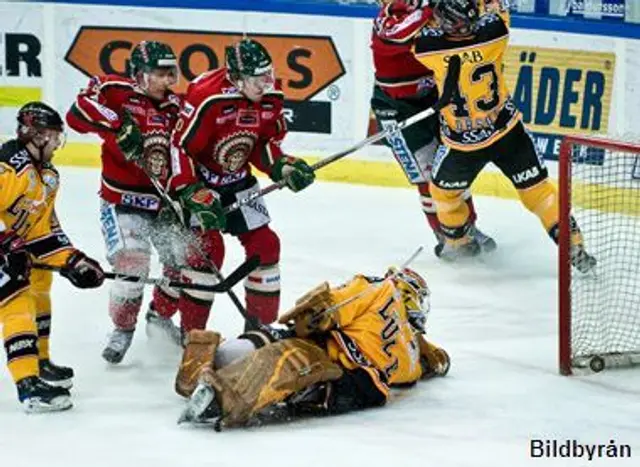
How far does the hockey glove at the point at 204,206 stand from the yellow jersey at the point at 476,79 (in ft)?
4.52

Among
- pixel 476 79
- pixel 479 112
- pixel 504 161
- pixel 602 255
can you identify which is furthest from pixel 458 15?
pixel 602 255

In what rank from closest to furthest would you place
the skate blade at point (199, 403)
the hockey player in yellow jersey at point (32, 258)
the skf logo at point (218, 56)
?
the skate blade at point (199, 403) → the hockey player in yellow jersey at point (32, 258) → the skf logo at point (218, 56)

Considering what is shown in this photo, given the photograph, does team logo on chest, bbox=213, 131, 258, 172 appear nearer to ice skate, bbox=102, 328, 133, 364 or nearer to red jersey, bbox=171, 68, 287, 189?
red jersey, bbox=171, 68, 287, 189

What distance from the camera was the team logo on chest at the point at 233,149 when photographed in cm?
511

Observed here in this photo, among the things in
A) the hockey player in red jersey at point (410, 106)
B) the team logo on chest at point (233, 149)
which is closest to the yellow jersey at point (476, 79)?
the hockey player in red jersey at point (410, 106)

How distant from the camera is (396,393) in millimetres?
4750

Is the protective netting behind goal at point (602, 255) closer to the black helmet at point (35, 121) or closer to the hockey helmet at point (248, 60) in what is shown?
the hockey helmet at point (248, 60)

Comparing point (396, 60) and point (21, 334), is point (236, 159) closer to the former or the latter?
point (21, 334)

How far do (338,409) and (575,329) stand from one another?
96 cm

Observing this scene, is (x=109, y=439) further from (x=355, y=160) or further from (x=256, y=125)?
(x=355, y=160)

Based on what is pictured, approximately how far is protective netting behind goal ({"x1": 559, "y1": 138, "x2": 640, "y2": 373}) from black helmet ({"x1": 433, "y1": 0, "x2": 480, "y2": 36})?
80 cm

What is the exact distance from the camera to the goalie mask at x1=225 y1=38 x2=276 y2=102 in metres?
4.95

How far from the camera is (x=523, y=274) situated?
6.38 meters

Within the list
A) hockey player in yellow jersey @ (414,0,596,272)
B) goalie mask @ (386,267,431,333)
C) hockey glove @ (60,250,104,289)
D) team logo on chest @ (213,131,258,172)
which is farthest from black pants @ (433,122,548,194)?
hockey glove @ (60,250,104,289)
